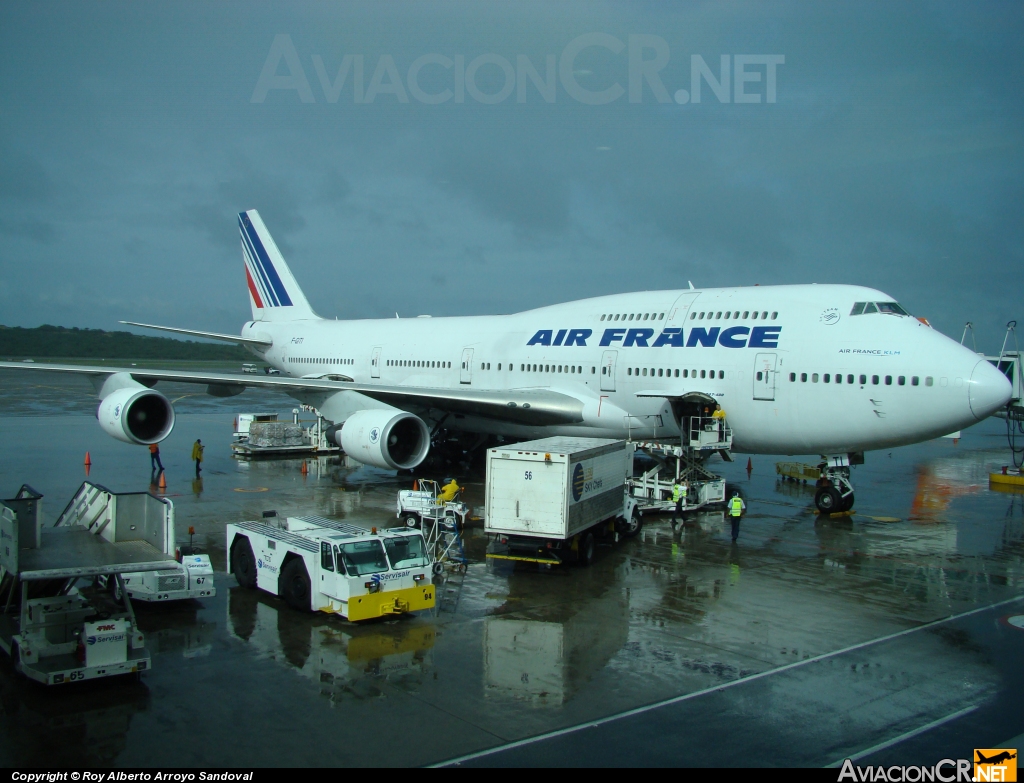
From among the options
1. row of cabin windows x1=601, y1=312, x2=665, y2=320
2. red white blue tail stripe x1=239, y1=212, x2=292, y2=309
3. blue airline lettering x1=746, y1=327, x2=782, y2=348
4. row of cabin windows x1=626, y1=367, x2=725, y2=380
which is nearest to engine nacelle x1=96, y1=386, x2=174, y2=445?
row of cabin windows x1=626, y1=367, x2=725, y2=380

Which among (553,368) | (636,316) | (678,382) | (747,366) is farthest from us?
(553,368)

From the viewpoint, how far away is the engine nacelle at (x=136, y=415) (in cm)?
1959

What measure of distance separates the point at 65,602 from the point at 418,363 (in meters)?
19.9

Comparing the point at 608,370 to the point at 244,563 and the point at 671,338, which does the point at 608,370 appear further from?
the point at 244,563

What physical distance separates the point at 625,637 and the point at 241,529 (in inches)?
264

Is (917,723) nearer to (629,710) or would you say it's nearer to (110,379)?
(629,710)

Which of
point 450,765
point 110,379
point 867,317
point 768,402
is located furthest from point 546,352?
point 450,765

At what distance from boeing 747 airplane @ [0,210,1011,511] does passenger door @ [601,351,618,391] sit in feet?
0.11

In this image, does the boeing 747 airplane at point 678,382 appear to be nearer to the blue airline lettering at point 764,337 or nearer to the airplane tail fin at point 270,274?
the blue airline lettering at point 764,337

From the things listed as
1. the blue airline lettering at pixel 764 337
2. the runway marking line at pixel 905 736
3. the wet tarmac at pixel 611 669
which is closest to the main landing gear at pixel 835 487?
the wet tarmac at pixel 611 669

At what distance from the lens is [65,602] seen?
9562 mm

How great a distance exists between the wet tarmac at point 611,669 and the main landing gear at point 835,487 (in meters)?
1.84

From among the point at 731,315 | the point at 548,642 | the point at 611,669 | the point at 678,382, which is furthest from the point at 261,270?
the point at 611,669

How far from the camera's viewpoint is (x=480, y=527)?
1916 centimetres
